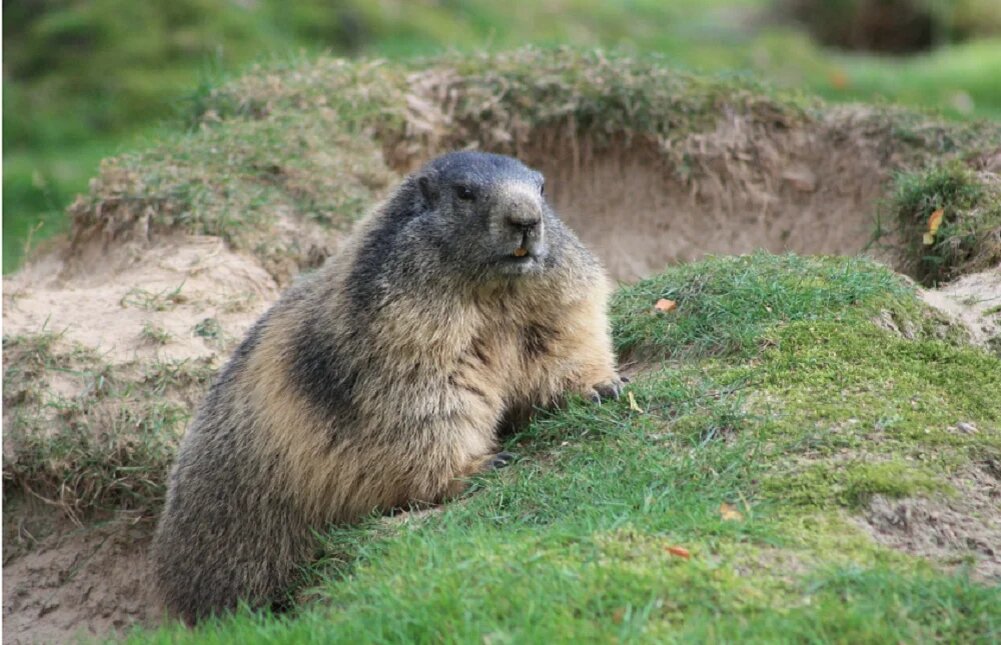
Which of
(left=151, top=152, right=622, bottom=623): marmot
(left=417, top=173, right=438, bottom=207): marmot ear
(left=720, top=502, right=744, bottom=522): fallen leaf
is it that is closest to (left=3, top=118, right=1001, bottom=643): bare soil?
(left=720, top=502, right=744, bottom=522): fallen leaf

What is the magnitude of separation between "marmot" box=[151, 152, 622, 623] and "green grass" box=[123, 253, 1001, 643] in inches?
8.1

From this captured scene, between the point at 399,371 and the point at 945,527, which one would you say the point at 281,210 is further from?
the point at 945,527

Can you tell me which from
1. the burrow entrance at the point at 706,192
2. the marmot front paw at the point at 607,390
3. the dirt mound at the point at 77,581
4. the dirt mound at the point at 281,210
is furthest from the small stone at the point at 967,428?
the dirt mound at the point at 77,581

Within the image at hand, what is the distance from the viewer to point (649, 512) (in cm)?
436

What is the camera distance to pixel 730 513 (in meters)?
4.28

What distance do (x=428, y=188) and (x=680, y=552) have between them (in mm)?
2068

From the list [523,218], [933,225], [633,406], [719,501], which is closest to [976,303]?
[933,225]

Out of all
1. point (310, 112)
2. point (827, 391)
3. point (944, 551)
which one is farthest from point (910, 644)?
point (310, 112)

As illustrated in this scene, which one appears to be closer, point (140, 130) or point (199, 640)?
point (199, 640)

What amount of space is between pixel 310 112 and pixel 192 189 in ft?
4.09

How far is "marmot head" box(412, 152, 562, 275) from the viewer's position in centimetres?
500

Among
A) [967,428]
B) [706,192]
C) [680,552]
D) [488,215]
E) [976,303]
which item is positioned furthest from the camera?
[706,192]

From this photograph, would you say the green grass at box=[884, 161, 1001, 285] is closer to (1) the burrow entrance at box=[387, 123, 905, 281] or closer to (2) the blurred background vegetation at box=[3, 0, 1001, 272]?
(1) the burrow entrance at box=[387, 123, 905, 281]

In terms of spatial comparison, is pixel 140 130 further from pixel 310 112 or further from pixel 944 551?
pixel 944 551
